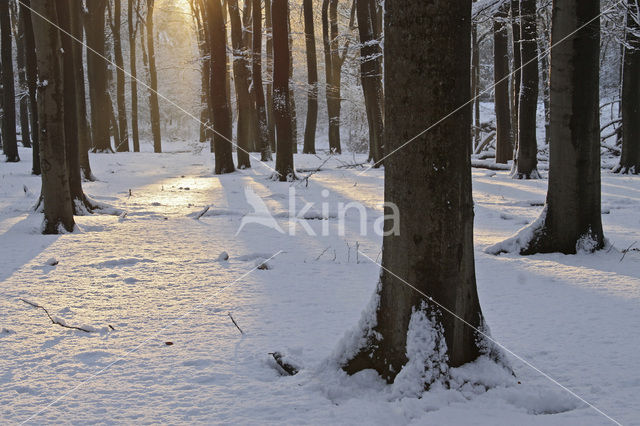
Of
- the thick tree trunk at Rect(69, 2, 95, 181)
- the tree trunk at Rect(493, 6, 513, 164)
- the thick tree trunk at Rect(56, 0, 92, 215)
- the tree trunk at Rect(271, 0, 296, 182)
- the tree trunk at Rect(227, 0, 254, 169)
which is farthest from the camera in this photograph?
the tree trunk at Rect(227, 0, 254, 169)

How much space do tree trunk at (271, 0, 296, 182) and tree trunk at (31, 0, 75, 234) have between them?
21.3ft

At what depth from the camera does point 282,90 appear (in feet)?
43.0

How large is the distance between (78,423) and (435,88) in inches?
93.7

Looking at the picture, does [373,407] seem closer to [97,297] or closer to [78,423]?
[78,423]

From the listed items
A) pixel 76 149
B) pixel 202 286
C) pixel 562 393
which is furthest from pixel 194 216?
pixel 562 393

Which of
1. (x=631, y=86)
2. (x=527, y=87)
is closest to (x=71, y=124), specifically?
(x=527, y=87)

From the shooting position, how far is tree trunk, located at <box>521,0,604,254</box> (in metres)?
5.39

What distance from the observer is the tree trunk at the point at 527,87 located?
38.0ft

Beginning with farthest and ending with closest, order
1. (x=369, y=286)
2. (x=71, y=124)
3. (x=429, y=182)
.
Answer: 1. (x=71, y=124)
2. (x=369, y=286)
3. (x=429, y=182)

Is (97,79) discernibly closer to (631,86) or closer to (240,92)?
(240,92)

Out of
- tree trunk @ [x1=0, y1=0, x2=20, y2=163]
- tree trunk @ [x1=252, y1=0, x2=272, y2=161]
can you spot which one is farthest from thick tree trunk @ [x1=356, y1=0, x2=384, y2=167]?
tree trunk @ [x1=0, y1=0, x2=20, y2=163]

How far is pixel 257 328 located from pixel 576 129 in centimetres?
405

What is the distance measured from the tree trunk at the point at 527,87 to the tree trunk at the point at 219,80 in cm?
828

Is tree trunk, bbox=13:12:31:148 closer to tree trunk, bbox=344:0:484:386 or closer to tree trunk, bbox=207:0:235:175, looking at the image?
tree trunk, bbox=207:0:235:175
